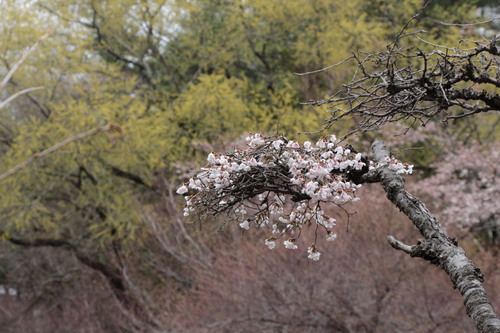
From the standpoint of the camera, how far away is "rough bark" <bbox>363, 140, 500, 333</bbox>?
Answer: 267 cm

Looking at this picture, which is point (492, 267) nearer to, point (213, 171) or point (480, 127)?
point (213, 171)

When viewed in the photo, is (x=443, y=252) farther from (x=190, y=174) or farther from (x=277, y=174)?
(x=190, y=174)

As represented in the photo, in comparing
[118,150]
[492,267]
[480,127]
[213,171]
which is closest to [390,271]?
[492,267]

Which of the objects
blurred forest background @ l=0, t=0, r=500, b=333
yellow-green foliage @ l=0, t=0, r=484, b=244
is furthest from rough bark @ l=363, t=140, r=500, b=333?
yellow-green foliage @ l=0, t=0, r=484, b=244

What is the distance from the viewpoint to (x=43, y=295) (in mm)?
16844

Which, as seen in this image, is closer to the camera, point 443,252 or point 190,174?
point 443,252

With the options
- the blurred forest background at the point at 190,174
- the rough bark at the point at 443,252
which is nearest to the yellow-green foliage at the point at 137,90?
the blurred forest background at the point at 190,174

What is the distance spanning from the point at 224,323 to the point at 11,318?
8695 mm

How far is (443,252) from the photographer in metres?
2.94

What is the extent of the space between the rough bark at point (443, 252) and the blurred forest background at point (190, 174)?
14.3 ft

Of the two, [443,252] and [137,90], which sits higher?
[137,90]

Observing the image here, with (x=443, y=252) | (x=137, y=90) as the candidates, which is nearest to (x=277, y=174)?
(x=443, y=252)

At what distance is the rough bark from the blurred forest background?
14.3ft

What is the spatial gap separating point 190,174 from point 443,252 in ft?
30.2
